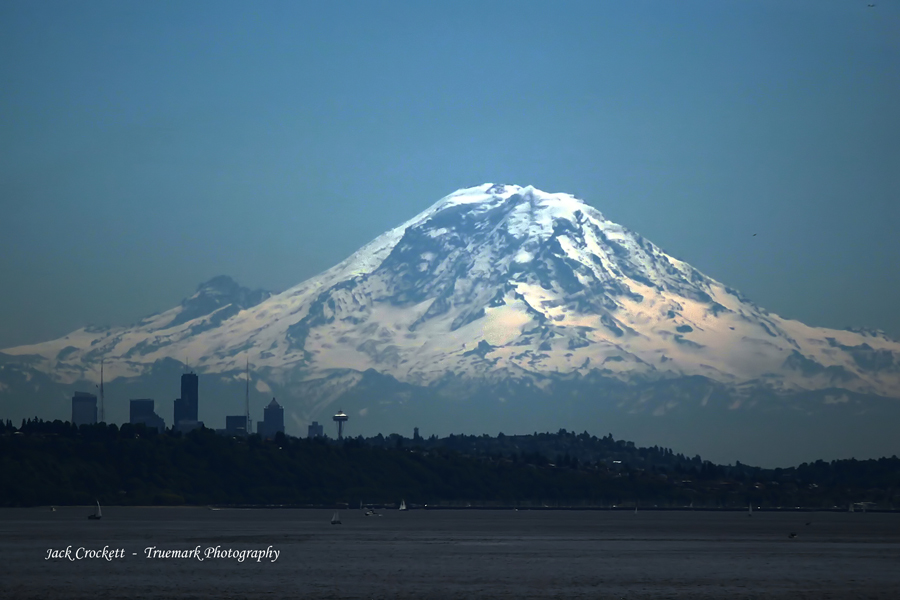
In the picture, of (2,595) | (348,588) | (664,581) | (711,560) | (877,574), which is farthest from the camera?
(711,560)

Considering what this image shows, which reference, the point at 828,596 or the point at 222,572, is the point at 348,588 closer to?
the point at 222,572

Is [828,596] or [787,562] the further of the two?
[787,562]

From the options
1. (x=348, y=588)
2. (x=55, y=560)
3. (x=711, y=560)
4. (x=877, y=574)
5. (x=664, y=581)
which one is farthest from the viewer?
(x=711, y=560)

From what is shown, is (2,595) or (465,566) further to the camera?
(465,566)

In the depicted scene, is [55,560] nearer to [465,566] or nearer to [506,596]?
[465,566]

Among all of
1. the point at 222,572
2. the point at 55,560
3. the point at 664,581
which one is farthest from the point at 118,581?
the point at 664,581

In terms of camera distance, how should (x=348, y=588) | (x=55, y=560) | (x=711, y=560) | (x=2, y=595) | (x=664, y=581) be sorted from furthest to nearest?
1. (x=711, y=560)
2. (x=55, y=560)
3. (x=664, y=581)
4. (x=348, y=588)
5. (x=2, y=595)

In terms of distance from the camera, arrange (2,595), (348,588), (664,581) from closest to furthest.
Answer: (2,595)
(348,588)
(664,581)

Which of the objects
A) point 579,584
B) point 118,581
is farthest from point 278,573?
point 579,584
